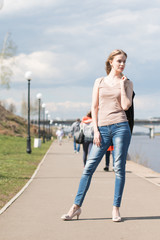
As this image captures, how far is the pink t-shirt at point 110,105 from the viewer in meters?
5.12

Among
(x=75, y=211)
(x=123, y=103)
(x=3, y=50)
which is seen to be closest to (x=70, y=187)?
(x=75, y=211)

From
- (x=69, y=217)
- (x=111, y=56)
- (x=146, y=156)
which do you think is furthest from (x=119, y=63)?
(x=146, y=156)

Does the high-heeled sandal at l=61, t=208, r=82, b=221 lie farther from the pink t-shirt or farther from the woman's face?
the woman's face

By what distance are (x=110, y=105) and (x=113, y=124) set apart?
239 millimetres

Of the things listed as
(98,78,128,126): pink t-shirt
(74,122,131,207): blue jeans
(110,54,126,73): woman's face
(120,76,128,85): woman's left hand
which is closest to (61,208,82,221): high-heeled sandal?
(74,122,131,207): blue jeans

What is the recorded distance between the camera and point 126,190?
27.0 ft

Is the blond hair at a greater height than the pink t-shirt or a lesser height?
greater

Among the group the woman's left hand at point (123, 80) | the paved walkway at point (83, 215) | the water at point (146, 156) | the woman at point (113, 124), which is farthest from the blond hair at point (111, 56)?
the water at point (146, 156)

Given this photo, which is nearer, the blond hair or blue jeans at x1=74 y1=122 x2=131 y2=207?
blue jeans at x1=74 y1=122 x2=131 y2=207

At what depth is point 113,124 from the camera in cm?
512

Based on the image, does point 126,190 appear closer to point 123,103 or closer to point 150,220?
point 150,220

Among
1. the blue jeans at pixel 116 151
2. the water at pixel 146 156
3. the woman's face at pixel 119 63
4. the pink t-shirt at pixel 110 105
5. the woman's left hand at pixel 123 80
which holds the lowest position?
the water at pixel 146 156

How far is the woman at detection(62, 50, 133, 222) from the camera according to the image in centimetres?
511

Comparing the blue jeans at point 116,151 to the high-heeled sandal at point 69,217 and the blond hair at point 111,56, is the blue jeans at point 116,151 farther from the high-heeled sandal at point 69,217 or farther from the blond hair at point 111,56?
the blond hair at point 111,56
